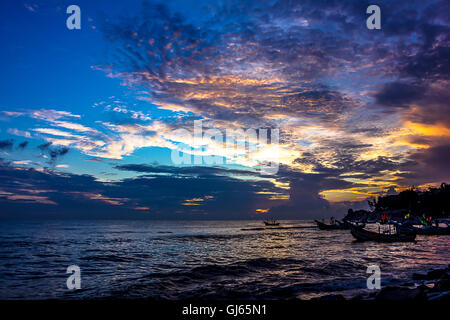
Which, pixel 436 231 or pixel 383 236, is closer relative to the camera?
pixel 383 236

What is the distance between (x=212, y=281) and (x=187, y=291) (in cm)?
265

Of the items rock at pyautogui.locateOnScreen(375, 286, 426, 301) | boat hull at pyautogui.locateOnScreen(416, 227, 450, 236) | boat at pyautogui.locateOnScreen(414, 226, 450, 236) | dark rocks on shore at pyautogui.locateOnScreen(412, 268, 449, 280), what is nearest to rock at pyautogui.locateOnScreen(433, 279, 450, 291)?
rock at pyautogui.locateOnScreen(375, 286, 426, 301)

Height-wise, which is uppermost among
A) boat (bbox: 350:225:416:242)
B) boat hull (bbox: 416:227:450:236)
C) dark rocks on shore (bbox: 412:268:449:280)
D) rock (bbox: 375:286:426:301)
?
rock (bbox: 375:286:426:301)

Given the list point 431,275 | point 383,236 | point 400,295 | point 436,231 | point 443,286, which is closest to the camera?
point 400,295

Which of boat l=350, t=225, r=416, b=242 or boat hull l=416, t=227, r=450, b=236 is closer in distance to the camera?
boat l=350, t=225, r=416, b=242

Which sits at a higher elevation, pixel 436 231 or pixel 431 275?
pixel 431 275

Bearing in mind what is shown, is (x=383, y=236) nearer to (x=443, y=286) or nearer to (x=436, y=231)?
(x=436, y=231)

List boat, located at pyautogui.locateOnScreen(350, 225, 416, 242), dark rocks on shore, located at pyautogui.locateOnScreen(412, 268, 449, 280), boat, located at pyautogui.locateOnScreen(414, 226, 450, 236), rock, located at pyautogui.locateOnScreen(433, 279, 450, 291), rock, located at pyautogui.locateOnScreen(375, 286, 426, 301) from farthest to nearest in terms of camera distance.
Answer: boat, located at pyautogui.locateOnScreen(414, 226, 450, 236) < boat, located at pyautogui.locateOnScreen(350, 225, 416, 242) < dark rocks on shore, located at pyautogui.locateOnScreen(412, 268, 449, 280) < rock, located at pyautogui.locateOnScreen(433, 279, 450, 291) < rock, located at pyautogui.locateOnScreen(375, 286, 426, 301)

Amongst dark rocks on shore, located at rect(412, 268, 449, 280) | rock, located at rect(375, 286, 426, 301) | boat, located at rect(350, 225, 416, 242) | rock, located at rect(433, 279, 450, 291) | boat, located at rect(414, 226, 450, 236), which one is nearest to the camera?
rock, located at rect(375, 286, 426, 301)

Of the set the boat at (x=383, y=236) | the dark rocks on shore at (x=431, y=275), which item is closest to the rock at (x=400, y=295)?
the dark rocks on shore at (x=431, y=275)

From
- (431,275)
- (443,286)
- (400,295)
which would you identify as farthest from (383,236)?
(400,295)

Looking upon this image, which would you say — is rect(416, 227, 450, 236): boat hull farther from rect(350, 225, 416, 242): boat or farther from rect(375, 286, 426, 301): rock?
rect(375, 286, 426, 301): rock
